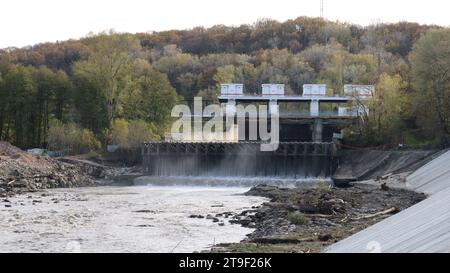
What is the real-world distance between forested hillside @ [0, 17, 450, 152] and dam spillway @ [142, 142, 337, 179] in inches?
283

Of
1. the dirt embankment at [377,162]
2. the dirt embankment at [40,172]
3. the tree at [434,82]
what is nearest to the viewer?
the dirt embankment at [377,162]

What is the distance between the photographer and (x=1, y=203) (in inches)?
1588

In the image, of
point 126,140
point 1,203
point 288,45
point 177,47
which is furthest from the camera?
point 177,47

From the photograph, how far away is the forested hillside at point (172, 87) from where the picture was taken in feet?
201

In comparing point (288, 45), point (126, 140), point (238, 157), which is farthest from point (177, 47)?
point (238, 157)

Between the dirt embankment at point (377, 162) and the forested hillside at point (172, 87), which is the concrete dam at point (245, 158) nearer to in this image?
the dirt embankment at point (377, 162)

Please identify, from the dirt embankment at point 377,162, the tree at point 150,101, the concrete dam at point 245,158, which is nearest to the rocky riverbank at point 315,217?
the dirt embankment at point 377,162

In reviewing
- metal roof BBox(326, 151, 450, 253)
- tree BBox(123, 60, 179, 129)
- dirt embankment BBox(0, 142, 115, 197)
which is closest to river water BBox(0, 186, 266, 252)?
dirt embankment BBox(0, 142, 115, 197)

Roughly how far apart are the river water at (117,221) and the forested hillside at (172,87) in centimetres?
2276

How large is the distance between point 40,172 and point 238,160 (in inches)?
736

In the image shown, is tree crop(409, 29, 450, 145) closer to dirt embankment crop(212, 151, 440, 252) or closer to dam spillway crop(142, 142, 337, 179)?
dirt embankment crop(212, 151, 440, 252)

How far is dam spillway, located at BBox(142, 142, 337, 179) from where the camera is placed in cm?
6244

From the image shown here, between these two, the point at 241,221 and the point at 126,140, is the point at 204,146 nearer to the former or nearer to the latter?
the point at 126,140

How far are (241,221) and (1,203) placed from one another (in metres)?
17.3
